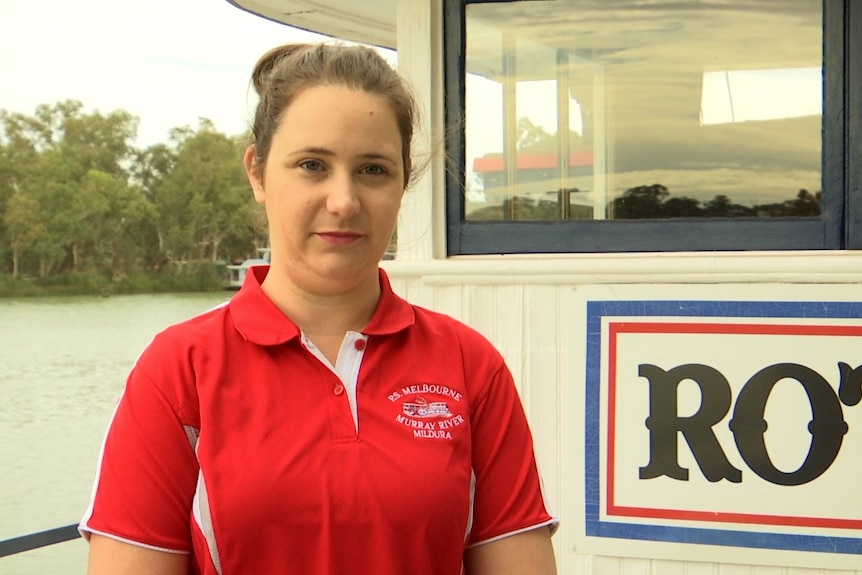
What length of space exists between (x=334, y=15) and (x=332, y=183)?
312 centimetres

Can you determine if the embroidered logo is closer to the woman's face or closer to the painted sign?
the woman's face

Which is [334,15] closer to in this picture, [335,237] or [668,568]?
[668,568]

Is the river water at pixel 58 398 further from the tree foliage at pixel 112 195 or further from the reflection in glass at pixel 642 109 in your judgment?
the reflection in glass at pixel 642 109

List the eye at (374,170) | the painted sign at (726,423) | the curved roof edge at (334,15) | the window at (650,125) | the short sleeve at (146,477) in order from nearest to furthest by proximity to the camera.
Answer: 1. the short sleeve at (146,477)
2. the eye at (374,170)
3. the painted sign at (726,423)
4. the window at (650,125)
5. the curved roof edge at (334,15)

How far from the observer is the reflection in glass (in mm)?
2496

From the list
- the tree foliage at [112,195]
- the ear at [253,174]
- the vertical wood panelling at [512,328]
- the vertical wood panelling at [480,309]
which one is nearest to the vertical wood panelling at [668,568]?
the vertical wood panelling at [512,328]

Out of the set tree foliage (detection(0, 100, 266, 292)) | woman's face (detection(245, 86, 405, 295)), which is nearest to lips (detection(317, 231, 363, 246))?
woman's face (detection(245, 86, 405, 295))

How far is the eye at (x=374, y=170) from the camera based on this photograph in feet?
3.53

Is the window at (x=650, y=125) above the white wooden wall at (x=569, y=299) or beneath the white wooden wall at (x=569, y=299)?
above

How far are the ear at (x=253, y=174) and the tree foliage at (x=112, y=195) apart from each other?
9174mm

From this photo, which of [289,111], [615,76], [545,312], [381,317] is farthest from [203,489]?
[615,76]

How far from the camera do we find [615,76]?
8.62ft

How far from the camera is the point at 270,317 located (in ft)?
3.51

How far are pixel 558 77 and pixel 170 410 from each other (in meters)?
1.94
